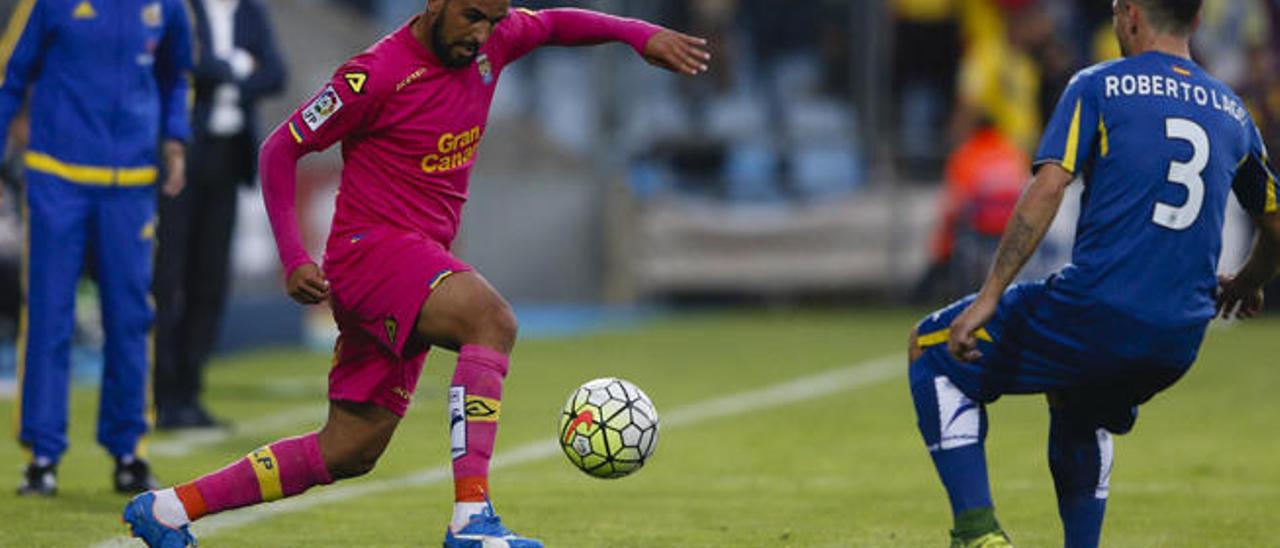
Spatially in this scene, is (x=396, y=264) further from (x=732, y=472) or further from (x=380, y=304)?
(x=732, y=472)

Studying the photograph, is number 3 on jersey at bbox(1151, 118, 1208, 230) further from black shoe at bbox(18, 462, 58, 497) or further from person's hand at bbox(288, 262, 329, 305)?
black shoe at bbox(18, 462, 58, 497)

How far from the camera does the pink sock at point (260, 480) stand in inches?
238

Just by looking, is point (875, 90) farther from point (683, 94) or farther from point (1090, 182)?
point (1090, 182)

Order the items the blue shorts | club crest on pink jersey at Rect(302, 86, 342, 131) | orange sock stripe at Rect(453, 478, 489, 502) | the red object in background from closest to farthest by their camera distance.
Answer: the blue shorts → orange sock stripe at Rect(453, 478, 489, 502) → club crest on pink jersey at Rect(302, 86, 342, 131) → the red object in background

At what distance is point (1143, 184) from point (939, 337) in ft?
2.16

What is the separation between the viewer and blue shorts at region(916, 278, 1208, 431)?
5535mm

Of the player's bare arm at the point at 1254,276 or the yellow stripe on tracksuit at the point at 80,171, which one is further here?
the yellow stripe on tracksuit at the point at 80,171

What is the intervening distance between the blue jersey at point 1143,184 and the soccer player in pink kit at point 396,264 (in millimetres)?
1196

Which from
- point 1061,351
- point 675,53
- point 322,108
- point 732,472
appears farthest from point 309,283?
point 732,472

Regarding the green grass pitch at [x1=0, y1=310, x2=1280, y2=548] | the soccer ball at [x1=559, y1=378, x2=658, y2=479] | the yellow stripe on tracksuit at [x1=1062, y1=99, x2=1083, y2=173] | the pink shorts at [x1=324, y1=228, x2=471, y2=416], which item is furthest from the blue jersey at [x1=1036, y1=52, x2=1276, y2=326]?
the pink shorts at [x1=324, y1=228, x2=471, y2=416]

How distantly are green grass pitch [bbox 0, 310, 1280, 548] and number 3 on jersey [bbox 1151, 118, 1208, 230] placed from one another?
153cm

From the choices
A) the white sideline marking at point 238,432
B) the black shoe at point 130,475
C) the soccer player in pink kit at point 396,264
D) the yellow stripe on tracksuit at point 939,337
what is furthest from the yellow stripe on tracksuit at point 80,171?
the yellow stripe on tracksuit at point 939,337

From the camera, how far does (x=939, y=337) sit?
18.9ft

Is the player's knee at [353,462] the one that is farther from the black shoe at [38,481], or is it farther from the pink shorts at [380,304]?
the black shoe at [38,481]
